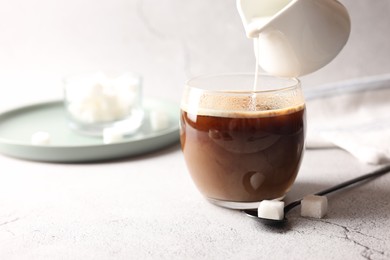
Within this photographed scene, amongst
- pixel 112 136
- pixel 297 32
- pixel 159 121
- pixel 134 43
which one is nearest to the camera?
pixel 297 32

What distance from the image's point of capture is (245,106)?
0.92 m

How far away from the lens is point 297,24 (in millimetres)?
895

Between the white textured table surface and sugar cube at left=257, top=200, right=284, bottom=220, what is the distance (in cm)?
2

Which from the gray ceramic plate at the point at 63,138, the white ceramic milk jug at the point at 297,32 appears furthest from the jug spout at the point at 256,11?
the gray ceramic plate at the point at 63,138

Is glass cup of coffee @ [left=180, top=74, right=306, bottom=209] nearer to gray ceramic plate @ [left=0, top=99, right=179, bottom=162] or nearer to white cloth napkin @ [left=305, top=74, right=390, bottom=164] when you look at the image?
gray ceramic plate @ [left=0, top=99, right=179, bottom=162]

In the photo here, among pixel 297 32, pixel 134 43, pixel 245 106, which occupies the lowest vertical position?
pixel 134 43

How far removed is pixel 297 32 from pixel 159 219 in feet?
1.12

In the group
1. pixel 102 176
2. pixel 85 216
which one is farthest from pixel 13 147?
pixel 85 216

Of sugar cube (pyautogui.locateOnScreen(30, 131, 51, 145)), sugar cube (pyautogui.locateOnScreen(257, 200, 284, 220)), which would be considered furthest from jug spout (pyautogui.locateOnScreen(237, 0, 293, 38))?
A: sugar cube (pyautogui.locateOnScreen(30, 131, 51, 145))

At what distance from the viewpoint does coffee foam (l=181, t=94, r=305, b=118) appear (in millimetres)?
919

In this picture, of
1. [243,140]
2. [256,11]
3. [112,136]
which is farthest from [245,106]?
[112,136]

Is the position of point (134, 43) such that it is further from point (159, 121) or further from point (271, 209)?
point (271, 209)

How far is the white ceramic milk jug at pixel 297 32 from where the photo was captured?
2.93 feet

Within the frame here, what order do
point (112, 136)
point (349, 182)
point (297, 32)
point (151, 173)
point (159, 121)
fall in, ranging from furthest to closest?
1. point (159, 121)
2. point (112, 136)
3. point (151, 173)
4. point (349, 182)
5. point (297, 32)
